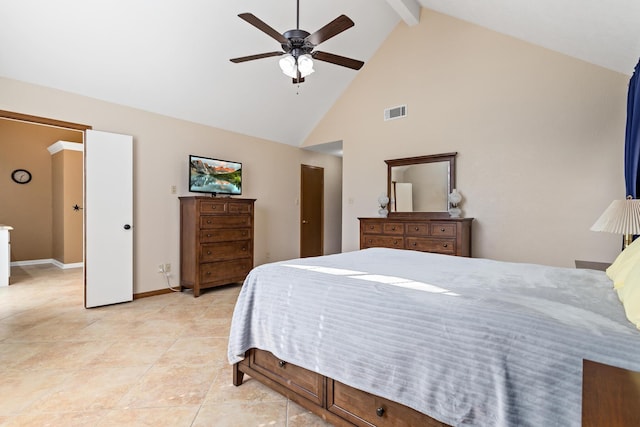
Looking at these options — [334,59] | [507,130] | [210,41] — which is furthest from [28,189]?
[507,130]

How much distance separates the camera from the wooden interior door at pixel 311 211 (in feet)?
20.5

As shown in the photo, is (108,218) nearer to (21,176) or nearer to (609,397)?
(609,397)

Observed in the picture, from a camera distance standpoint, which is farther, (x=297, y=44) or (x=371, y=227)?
(x=371, y=227)

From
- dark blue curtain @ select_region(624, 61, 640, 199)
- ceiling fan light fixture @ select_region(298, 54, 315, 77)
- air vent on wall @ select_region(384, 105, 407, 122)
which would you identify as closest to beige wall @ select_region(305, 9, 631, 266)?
air vent on wall @ select_region(384, 105, 407, 122)

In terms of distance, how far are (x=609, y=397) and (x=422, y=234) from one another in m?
3.33

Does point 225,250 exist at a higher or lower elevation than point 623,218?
lower

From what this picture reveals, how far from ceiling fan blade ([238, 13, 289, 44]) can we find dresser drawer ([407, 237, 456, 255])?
272 centimetres

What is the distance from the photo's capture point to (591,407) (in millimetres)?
647

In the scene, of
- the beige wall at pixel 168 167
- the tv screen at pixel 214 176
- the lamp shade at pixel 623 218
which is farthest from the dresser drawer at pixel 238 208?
the lamp shade at pixel 623 218

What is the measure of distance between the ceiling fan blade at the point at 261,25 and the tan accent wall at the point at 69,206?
236 inches

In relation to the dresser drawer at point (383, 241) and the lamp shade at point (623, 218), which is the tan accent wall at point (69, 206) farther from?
the lamp shade at point (623, 218)

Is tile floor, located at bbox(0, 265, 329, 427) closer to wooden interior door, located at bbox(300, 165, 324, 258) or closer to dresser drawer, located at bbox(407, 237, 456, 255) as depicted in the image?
dresser drawer, located at bbox(407, 237, 456, 255)

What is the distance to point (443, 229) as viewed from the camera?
12.4 feet

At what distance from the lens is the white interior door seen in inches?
137
